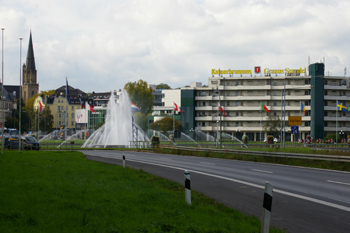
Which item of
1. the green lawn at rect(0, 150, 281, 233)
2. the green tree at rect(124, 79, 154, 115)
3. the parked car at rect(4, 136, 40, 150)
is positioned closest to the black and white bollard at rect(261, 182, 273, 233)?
the green lawn at rect(0, 150, 281, 233)

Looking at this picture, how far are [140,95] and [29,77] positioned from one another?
305ft

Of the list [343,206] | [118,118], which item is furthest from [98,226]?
[118,118]

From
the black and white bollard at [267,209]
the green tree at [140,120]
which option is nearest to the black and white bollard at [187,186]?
the black and white bollard at [267,209]

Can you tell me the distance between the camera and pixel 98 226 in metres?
6.82

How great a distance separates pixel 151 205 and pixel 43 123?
129m

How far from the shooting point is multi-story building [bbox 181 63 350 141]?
99.2 meters

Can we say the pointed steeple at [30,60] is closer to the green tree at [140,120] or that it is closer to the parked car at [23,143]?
the green tree at [140,120]

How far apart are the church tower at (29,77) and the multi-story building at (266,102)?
92.3 m

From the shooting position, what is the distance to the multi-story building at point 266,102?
326 ft

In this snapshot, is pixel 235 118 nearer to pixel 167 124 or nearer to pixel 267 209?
pixel 167 124

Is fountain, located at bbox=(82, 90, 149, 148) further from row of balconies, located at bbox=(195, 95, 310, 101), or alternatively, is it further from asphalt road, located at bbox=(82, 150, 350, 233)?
asphalt road, located at bbox=(82, 150, 350, 233)

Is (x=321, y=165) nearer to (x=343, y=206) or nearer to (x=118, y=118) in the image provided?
(x=343, y=206)

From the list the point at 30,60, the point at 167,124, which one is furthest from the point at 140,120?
the point at 30,60

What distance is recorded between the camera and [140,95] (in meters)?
105
